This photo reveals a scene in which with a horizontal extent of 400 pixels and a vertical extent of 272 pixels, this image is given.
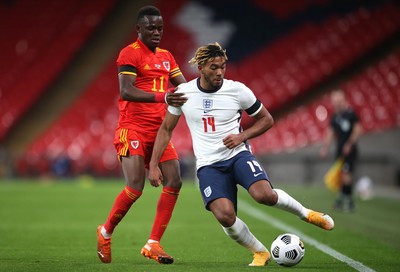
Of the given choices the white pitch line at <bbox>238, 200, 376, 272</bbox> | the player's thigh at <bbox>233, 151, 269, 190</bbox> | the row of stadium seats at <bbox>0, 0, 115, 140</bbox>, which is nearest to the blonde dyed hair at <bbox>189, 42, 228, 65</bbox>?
the player's thigh at <bbox>233, 151, 269, 190</bbox>

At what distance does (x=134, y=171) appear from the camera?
25.6 ft

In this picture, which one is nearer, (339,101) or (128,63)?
(128,63)

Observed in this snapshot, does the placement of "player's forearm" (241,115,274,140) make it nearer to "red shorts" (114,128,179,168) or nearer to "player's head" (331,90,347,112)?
"red shorts" (114,128,179,168)

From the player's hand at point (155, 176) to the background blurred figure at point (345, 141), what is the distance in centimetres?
821

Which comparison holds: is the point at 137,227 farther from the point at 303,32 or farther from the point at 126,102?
the point at 303,32

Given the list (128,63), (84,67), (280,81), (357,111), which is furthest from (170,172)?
(84,67)

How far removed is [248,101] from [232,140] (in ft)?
1.31

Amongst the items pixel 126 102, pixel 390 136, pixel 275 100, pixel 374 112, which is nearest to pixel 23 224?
pixel 126 102

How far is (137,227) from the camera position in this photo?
11.8 metres

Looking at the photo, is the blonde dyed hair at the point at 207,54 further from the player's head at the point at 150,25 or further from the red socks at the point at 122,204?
the red socks at the point at 122,204

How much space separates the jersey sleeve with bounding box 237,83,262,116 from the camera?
746 cm

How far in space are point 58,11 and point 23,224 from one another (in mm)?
18490

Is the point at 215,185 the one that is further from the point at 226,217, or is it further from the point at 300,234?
the point at 300,234

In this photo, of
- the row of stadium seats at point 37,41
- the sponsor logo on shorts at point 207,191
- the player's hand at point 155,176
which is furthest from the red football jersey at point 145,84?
the row of stadium seats at point 37,41
